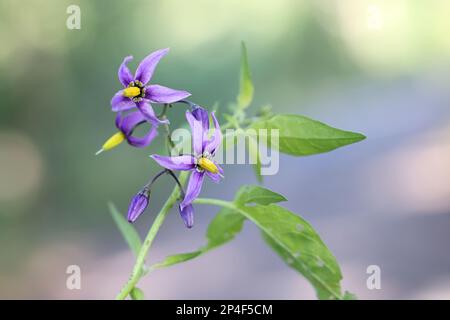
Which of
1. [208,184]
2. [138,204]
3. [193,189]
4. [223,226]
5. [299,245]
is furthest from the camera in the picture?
[208,184]

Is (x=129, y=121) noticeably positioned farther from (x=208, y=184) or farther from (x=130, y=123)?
(x=208, y=184)

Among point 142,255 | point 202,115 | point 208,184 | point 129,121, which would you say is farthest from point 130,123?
point 208,184

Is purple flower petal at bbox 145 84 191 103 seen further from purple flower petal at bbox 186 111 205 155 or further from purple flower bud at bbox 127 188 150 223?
purple flower bud at bbox 127 188 150 223

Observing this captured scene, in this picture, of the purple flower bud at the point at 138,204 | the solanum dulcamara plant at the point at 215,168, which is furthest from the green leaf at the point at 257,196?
the purple flower bud at the point at 138,204

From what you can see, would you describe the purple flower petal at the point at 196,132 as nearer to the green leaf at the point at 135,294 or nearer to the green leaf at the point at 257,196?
the green leaf at the point at 257,196

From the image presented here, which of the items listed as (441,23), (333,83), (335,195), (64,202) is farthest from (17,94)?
(441,23)

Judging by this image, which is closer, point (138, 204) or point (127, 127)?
point (138, 204)
